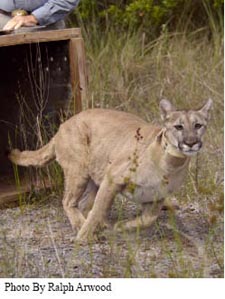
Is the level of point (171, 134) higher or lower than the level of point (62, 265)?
higher

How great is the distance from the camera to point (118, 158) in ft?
19.7

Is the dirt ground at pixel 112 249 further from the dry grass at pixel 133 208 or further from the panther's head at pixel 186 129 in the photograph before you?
the panther's head at pixel 186 129

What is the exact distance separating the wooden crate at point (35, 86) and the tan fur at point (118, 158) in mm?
585

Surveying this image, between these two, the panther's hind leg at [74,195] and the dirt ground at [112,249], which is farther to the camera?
the panther's hind leg at [74,195]

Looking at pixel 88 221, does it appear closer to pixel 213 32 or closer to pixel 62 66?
pixel 62 66

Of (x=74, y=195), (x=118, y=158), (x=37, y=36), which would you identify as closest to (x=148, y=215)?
(x=118, y=158)

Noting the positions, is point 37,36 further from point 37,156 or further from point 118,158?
point 118,158

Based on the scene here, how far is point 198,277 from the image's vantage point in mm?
5047

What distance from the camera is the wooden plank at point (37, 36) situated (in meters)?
6.55

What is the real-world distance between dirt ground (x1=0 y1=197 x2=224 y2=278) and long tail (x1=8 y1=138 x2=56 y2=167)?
0.99 ft

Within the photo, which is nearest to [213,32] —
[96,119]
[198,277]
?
[96,119]

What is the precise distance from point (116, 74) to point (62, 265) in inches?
150

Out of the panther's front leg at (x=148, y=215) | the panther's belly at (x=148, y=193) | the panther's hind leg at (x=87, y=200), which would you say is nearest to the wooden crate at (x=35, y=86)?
the panther's hind leg at (x=87, y=200)

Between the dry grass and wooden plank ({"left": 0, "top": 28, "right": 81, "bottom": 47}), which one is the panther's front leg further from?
wooden plank ({"left": 0, "top": 28, "right": 81, "bottom": 47})
